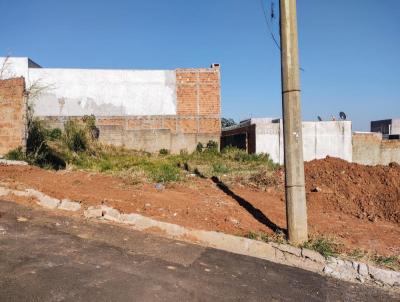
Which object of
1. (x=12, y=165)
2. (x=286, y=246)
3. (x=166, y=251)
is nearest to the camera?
(x=166, y=251)

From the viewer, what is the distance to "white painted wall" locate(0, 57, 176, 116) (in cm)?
2436

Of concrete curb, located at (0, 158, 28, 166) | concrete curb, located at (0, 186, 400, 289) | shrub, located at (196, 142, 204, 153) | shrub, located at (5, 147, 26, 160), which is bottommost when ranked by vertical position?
concrete curb, located at (0, 186, 400, 289)

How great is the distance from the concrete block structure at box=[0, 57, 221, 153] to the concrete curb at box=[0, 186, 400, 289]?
16935mm

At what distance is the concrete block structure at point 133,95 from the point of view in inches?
950

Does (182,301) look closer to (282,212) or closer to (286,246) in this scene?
(286,246)

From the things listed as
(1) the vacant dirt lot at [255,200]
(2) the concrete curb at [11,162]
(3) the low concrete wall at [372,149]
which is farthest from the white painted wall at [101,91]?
(1) the vacant dirt lot at [255,200]

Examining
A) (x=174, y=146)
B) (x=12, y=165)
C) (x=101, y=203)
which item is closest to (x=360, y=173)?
(x=101, y=203)

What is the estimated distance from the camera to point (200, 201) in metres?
7.98

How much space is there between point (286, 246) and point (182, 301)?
7.74ft

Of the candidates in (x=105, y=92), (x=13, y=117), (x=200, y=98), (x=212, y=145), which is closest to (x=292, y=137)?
(x=13, y=117)

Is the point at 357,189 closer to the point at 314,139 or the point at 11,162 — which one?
the point at 314,139

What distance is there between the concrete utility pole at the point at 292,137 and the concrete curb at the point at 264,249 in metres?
0.38

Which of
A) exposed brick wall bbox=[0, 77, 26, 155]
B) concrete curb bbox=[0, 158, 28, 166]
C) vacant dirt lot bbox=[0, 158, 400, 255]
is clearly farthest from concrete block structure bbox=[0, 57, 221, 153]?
vacant dirt lot bbox=[0, 158, 400, 255]

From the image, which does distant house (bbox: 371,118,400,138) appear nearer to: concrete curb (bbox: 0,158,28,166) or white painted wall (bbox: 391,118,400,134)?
white painted wall (bbox: 391,118,400,134)
